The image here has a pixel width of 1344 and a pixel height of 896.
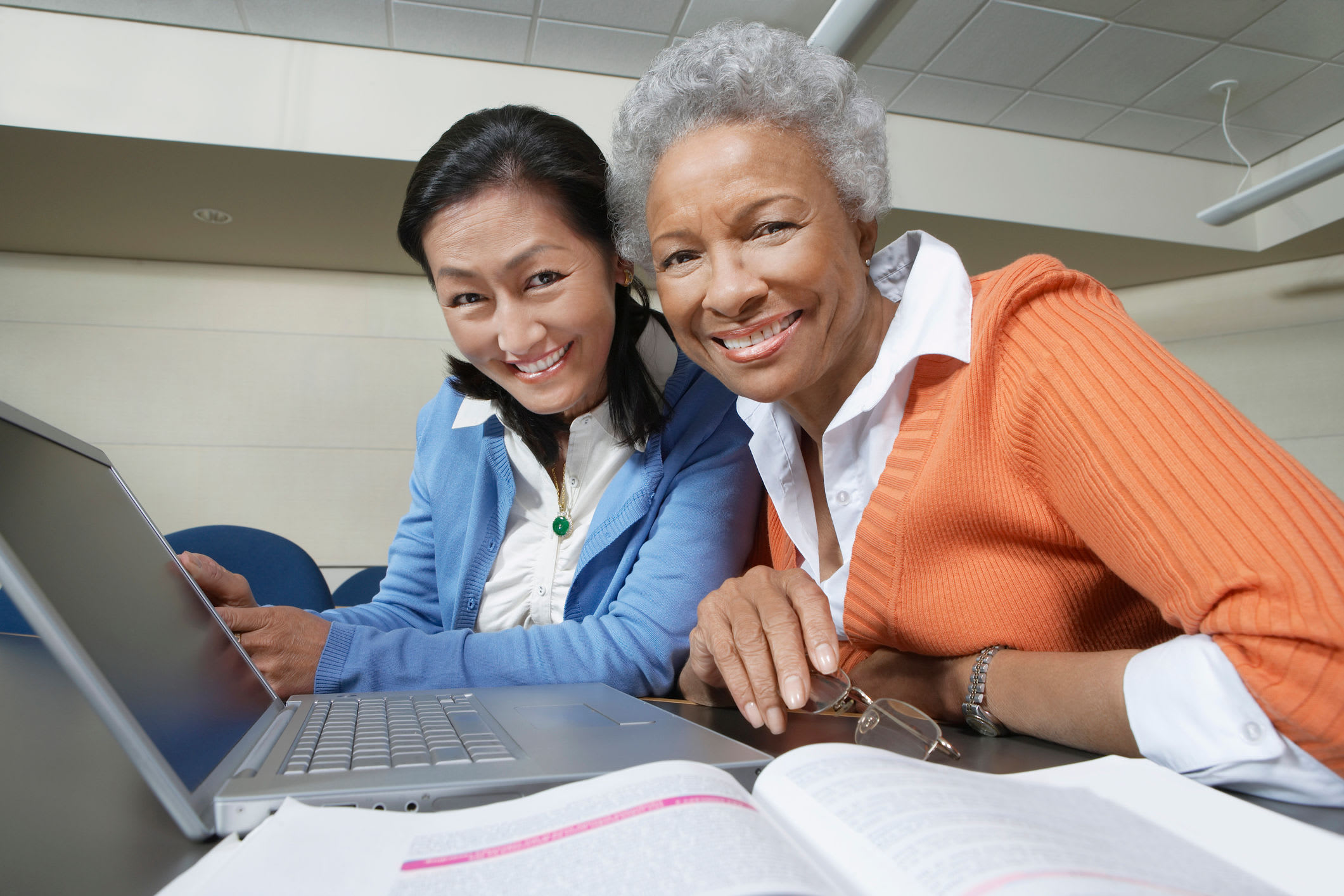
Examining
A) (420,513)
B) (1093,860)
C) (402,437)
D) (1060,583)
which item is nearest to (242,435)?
(402,437)

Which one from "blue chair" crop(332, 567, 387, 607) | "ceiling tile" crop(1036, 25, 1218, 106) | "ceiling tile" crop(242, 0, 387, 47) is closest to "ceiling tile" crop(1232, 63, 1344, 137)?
"ceiling tile" crop(1036, 25, 1218, 106)

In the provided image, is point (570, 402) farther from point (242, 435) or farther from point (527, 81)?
point (242, 435)

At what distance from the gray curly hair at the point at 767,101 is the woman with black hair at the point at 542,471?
0.63ft

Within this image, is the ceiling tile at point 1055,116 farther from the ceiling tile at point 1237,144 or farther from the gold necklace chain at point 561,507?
the gold necklace chain at point 561,507

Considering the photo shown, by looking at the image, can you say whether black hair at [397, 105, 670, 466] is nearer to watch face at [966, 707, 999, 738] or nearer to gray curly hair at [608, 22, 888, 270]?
gray curly hair at [608, 22, 888, 270]

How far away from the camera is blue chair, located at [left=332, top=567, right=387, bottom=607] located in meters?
2.68

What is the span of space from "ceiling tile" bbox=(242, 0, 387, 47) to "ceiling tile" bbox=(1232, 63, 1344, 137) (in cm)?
407

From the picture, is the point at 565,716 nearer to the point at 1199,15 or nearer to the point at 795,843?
the point at 795,843

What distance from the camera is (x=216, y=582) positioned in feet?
3.15

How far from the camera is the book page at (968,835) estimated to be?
29 cm

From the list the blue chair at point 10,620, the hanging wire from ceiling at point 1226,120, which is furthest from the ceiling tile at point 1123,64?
the blue chair at point 10,620

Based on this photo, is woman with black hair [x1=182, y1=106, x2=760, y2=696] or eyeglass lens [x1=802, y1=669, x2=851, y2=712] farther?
woman with black hair [x1=182, y1=106, x2=760, y2=696]

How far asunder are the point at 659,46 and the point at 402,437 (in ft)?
7.45

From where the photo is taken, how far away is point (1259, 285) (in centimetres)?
442
